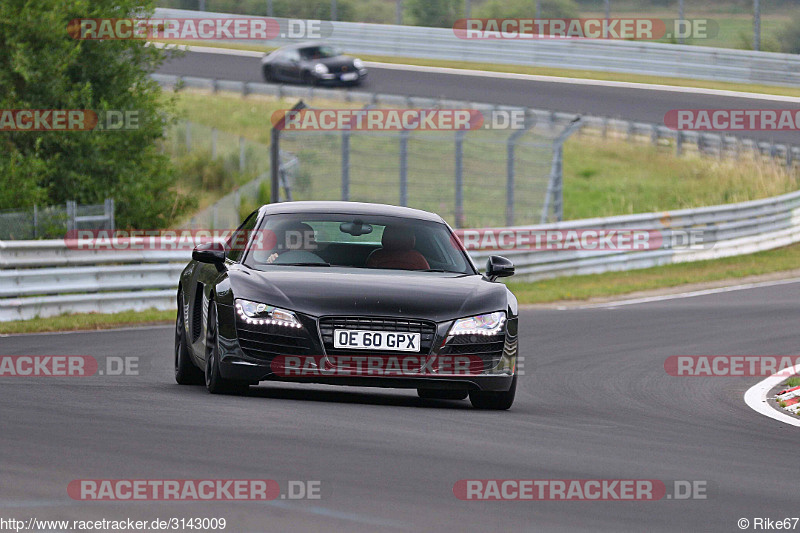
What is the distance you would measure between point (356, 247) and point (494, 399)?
56.7 inches

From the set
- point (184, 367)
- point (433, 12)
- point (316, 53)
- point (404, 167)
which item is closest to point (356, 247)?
point (184, 367)

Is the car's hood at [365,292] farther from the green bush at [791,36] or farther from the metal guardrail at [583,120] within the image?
the green bush at [791,36]

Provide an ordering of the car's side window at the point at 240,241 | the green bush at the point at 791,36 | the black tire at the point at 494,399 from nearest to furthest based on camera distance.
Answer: the black tire at the point at 494,399 < the car's side window at the point at 240,241 < the green bush at the point at 791,36

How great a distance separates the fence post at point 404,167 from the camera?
25969mm

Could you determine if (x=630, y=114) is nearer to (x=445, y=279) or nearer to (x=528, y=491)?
(x=445, y=279)

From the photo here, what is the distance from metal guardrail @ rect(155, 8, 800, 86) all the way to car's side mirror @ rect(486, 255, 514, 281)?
32.9m

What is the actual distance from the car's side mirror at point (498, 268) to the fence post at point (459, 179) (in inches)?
607

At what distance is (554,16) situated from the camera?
46219 millimetres

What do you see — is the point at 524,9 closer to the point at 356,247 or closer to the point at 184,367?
the point at 184,367

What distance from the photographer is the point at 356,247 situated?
10.2m

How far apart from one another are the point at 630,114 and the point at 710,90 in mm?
3433

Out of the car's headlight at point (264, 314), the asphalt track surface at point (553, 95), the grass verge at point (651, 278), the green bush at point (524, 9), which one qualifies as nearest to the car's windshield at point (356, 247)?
the car's headlight at point (264, 314)

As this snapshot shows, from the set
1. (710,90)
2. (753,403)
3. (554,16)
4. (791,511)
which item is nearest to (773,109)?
(710,90)

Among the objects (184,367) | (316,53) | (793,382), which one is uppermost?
(316,53)
